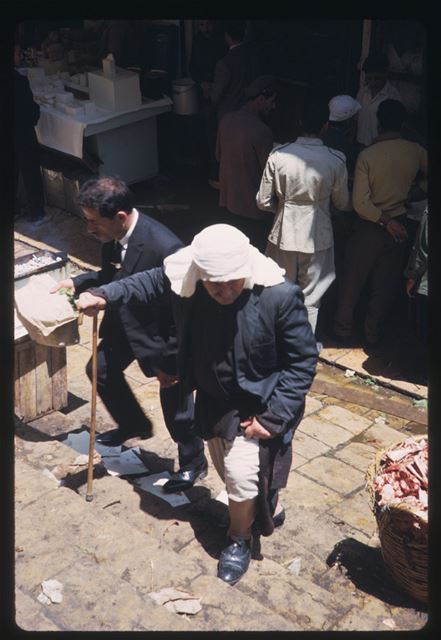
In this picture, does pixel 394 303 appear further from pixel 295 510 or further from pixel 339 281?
pixel 295 510

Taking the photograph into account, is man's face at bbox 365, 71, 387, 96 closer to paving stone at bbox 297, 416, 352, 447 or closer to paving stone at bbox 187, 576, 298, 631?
paving stone at bbox 297, 416, 352, 447

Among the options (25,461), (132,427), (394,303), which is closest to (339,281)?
(394,303)

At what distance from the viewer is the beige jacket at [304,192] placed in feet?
24.9

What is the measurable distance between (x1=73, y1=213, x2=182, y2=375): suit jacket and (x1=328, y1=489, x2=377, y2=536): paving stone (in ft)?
5.16

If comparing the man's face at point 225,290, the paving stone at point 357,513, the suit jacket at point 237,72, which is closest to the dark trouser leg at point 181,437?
the paving stone at point 357,513

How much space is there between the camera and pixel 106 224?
5.84 metres

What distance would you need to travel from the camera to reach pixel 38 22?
531 inches

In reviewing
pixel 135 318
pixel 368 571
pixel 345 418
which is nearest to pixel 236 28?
pixel 345 418

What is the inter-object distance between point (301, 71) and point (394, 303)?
3498mm

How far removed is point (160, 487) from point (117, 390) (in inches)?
31.6

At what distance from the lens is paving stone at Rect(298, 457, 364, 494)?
668 centimetres

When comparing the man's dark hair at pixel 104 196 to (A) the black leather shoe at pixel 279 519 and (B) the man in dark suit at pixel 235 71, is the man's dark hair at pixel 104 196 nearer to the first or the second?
(A) the black leather shoe at pixel 279 519

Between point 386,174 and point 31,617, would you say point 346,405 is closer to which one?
point 386,174

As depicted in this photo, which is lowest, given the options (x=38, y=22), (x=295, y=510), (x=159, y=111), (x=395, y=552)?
(x=295, y=510)
